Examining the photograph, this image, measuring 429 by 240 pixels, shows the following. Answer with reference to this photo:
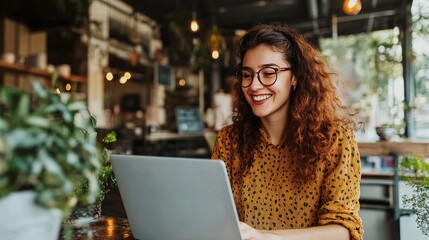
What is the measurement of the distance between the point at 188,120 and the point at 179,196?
5105 mm

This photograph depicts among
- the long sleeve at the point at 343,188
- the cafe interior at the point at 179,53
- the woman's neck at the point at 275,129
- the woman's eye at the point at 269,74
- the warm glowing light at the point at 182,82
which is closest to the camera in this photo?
the long sleeve at the point at 343,188

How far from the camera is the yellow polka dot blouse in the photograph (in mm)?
1240

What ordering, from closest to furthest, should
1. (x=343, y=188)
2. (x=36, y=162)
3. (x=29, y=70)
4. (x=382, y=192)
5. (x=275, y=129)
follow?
(x=36, y=162) < (x=343, y=188) < (x=275, y=129) < (x=382, y=192) < (x=29, y=70)

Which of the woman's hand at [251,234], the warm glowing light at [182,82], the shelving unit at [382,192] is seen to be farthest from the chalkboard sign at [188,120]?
the woman's hand at [251,234]

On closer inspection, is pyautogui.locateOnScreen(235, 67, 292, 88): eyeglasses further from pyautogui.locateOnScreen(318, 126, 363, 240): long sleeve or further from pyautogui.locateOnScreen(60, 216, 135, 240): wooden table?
pyautogui.locateOnScreen(60, 216, 135, 240): wooden table

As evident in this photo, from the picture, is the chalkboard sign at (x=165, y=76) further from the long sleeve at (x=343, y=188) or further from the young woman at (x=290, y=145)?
the long sleeve at (x=343, y=188)

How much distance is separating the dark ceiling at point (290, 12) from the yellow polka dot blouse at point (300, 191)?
17.3ft

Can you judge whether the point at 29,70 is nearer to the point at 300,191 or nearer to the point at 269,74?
the point at 269,74

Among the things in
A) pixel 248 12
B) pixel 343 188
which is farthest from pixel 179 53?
pixel 343 188

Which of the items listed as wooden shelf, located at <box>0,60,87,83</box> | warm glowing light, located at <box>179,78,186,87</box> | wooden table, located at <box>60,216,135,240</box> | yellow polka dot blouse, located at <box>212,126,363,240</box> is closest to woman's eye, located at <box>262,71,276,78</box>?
yellow polka dot blouse, located at <box>212,126,363,240</box>

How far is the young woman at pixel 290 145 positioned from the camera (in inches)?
51.8

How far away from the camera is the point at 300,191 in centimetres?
139

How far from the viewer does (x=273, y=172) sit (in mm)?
1466

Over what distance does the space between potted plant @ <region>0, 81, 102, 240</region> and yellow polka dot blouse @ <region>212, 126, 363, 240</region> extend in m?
0.87
